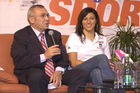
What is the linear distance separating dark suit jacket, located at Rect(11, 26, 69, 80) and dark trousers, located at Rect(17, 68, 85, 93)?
0.13 meters

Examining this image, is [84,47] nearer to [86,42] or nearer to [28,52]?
[86,42]

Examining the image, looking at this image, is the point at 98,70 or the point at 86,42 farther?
the point at 86,42

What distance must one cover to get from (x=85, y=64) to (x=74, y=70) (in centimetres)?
15

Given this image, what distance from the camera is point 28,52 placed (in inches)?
139

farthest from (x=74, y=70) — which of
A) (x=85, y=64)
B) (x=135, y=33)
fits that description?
(x=135, y=33)

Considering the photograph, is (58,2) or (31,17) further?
(58,2)

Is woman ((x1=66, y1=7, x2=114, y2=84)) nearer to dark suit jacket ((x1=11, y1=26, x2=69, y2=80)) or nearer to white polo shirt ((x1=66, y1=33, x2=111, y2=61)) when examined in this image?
white polo shirt ((x1=66, y1=33, x2=111, y2=61))

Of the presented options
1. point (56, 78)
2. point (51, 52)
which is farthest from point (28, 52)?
point (56, 78)

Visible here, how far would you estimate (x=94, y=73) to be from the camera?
335cm

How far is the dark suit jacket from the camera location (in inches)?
134

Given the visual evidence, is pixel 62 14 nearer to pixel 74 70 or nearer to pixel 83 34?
pixel 83 34

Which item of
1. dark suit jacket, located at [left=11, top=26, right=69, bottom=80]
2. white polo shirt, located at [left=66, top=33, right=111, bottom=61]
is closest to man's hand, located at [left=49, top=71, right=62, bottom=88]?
dark suit jacket, located at [left=11, top=26, right=69, bottom=80]

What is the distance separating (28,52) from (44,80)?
0.52m

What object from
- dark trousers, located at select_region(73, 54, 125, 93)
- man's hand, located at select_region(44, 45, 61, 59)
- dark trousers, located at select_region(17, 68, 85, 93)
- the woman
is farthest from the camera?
the woman
